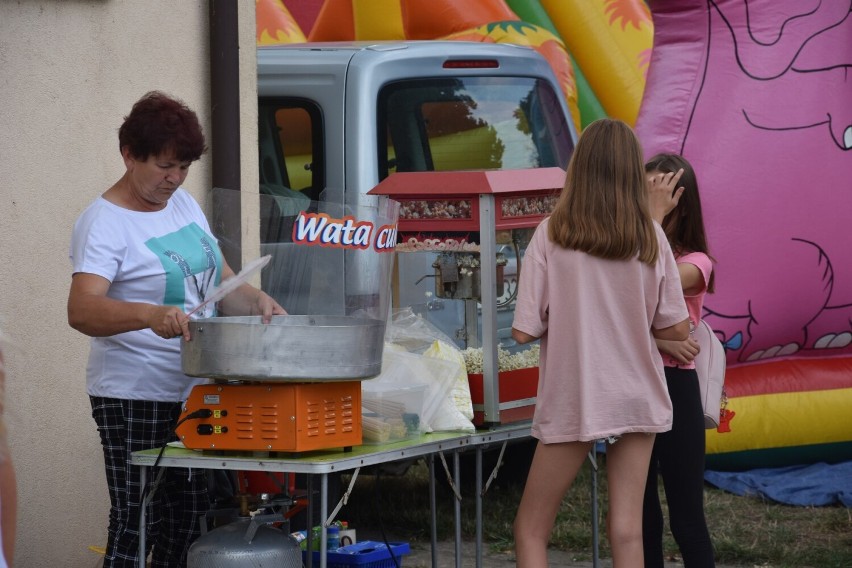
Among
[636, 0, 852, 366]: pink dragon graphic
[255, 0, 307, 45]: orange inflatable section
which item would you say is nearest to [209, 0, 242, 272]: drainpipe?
[636, 0, 852, 366]: pink dragon graphic

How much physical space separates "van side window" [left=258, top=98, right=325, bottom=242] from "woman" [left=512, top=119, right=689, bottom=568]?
197 cm

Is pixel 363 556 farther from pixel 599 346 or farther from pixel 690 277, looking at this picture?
pixel 690 277

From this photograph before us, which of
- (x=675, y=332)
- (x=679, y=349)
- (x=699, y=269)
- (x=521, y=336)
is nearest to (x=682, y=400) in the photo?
(x=679, y=349)

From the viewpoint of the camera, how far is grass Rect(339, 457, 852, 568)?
5.48m

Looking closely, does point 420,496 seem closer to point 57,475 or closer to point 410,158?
point 410,158

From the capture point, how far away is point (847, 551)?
5.46 metres

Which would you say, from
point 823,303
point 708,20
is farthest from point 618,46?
point 823,303

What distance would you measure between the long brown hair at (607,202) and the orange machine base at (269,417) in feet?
2.64

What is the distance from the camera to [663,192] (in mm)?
4102

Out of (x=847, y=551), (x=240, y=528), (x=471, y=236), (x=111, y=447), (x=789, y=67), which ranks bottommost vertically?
(x=847, y=551)

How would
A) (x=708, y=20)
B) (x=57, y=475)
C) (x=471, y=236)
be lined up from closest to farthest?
(x=471, y=236), (x=57, y=475), (x=708, y=20)

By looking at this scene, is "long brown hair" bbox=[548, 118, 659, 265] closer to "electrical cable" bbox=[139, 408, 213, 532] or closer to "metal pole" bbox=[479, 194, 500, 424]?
"metal pole" bbox=[479, 194, 500, 424]

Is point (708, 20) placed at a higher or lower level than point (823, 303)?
higher

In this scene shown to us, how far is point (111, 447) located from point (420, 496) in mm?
3299
